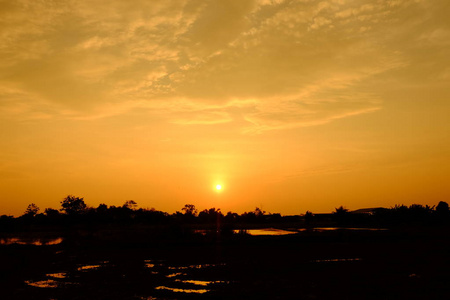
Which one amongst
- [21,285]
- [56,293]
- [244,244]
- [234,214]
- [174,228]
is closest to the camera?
[56,293]

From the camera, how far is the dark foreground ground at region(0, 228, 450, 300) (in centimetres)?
1719

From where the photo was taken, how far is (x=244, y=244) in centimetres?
4044

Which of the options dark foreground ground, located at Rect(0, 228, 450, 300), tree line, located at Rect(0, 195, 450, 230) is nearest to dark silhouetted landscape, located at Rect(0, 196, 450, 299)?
dark foreground ground, located at Rect(0, 228, 450, 300)

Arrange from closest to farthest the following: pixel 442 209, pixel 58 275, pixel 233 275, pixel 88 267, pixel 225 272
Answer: pixel 233 275, pixel 225 272, pixel 58 275, pixel 88 267, pixel 442 209

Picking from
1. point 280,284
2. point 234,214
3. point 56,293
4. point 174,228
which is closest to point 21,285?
point 56,293

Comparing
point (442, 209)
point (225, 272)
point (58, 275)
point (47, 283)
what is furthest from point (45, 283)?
point (442, 209)

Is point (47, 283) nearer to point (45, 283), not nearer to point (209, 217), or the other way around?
point (45, 283)

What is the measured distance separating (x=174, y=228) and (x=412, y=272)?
33.6m

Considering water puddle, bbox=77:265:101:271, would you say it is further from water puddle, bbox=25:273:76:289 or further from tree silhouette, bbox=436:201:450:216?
tree silhouette, bbox=436:201:450:216

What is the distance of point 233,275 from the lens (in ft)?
70.4

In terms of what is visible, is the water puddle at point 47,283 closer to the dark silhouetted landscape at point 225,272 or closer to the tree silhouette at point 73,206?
the dark silhouetted landscape at point 225,272

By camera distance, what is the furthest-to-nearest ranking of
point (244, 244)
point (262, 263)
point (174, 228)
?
point (174, 228) → point (244, 244) → point (262, 263)

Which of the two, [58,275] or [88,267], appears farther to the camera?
[88,267]

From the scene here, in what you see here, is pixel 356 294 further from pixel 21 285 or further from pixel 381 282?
pixel 21 285
